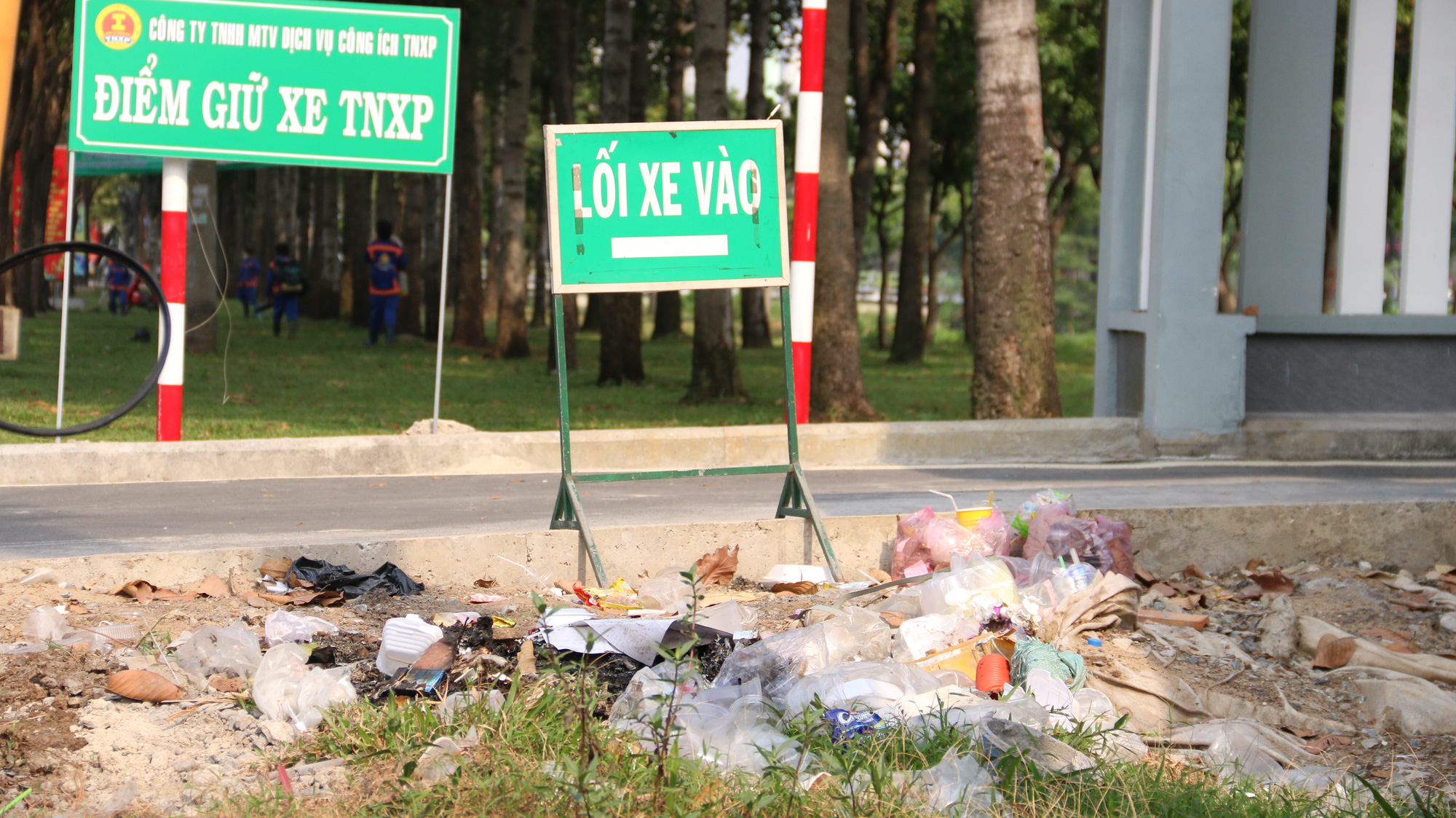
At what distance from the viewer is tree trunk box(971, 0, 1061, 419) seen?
1043cm

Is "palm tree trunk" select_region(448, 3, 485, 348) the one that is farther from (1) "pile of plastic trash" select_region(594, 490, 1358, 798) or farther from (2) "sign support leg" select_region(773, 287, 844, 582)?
(1) "pile of plastic trash" select_region(594, 490, 1358, 798)

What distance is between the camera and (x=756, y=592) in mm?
5832

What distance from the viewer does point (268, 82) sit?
864cm

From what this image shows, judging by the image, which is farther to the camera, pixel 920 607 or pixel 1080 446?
pixel 1080 446

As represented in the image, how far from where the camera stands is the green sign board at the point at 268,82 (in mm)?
8273

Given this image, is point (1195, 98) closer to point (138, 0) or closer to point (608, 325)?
point (138, 0)

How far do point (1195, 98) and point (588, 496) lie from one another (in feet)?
16.4

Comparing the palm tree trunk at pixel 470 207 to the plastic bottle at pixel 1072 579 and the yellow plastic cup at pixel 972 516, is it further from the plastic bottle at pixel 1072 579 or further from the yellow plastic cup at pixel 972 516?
the plastic bottle at pixel 1072 579

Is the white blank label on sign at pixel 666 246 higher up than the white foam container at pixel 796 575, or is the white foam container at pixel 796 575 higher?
the white blank label on sign at pixel 666 246

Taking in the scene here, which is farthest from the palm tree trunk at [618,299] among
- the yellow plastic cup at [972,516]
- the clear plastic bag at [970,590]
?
the clear plastic bag at [970,590]

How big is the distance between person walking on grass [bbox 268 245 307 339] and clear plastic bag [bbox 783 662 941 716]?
71.1 ft

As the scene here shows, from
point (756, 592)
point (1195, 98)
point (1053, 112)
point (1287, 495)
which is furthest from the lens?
point (1053, 112)

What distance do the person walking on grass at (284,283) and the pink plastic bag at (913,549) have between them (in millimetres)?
20004

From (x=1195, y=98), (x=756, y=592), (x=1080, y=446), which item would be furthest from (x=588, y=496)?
(x=1195, y=98)
